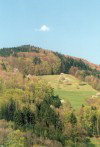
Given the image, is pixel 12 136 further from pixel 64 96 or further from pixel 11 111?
pixel 64 96

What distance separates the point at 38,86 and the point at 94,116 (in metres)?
36.0

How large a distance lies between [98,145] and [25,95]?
135 feet

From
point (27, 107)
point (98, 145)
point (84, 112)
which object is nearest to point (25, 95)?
point (27, 107)

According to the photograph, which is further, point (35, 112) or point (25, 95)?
point (25, 95)

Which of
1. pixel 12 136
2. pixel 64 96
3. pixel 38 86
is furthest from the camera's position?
pixel 64 96

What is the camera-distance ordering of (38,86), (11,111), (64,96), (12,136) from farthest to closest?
(64,96), (38,86), (11,111), (12,136)

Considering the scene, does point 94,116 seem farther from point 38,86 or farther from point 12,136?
point 12,136

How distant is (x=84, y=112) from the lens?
155m

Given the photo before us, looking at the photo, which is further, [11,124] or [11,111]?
[11,111]

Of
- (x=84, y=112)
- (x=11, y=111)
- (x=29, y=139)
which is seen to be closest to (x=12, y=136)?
(x=29, y=139)

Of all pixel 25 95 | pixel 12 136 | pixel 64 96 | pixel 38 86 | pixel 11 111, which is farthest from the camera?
pixel 64 96

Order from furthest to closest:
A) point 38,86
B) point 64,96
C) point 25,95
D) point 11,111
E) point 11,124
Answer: point 64,96, point 38,86, point 25,95, point 11,111, point 11,124

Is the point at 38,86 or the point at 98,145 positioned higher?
the point at 38,86

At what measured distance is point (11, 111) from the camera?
480 ft
